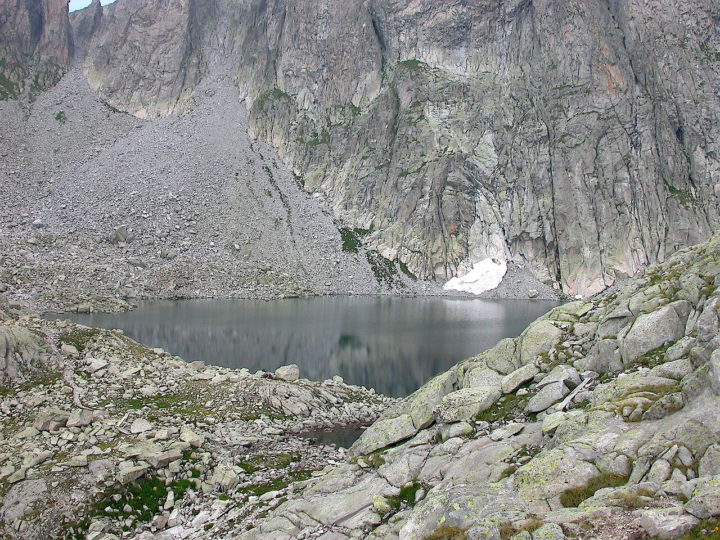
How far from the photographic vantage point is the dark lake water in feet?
136

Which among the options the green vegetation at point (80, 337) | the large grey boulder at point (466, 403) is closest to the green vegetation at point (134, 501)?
the large grey boulder at point (466, 403)

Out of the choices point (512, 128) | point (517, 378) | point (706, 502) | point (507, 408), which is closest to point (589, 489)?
point (706, 502)

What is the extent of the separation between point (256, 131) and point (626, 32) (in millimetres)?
100744

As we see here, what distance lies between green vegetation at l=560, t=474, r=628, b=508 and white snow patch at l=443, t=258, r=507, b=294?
104357mm

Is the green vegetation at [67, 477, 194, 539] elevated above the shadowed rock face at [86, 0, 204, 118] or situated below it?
below

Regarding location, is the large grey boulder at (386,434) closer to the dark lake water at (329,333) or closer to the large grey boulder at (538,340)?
the large grey boulder at (538,340)

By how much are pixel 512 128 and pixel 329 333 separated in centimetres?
9261

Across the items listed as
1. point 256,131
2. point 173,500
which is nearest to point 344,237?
point 256,131

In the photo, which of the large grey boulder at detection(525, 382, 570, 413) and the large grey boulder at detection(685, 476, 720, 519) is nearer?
the large grey boulder at detection(685, 476, 720, 519)

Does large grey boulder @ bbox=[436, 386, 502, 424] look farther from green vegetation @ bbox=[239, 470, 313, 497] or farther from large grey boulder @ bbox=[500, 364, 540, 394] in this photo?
green vegetation @ bbox=[239, 470, 313, 497]

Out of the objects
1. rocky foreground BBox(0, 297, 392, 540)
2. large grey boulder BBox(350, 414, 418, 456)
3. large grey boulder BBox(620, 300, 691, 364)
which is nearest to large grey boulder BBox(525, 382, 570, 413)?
large grey boulder BBox(620, 300, 691, 364)

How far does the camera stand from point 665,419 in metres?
10.3

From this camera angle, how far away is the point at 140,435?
69.6 feet

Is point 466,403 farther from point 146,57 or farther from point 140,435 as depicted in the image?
point 146,57
